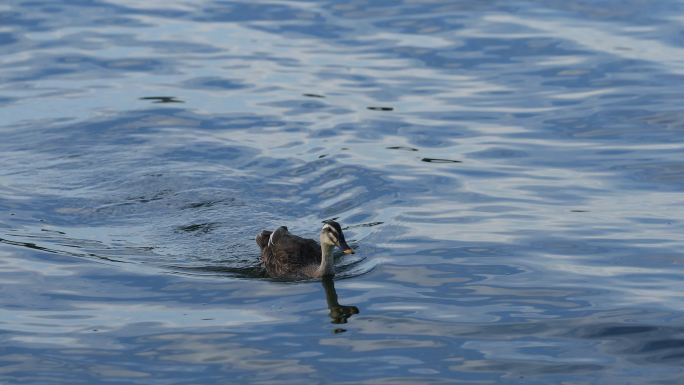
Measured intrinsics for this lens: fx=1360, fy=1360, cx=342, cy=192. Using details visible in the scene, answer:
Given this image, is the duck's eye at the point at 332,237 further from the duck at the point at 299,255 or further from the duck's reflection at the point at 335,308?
the duck's reflection at the point at 335,308

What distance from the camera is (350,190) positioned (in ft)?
62.2

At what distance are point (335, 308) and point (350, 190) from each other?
14.5 feet

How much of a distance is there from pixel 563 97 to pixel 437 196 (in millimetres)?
5864

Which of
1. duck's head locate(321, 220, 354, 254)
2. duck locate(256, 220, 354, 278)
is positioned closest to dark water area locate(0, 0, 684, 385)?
duck locate(256, 220, 354, 278)

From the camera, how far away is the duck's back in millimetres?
16141

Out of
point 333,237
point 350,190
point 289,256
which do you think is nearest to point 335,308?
point 333,237

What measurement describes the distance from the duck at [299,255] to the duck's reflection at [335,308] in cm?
34

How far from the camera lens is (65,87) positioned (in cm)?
2488

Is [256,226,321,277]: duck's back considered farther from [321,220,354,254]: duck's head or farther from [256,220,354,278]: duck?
[321,220,354,254]: duck's head

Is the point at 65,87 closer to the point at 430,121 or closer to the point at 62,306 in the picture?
the point at 430,121

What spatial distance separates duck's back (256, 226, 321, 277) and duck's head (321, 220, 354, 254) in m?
0.52

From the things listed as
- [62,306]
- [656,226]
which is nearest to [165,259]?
[62,306]

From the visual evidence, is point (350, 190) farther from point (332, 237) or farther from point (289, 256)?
point (332, 237)

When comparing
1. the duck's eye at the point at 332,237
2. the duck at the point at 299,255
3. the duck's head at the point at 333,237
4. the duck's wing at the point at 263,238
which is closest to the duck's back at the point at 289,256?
the duck at the point at 299,255
